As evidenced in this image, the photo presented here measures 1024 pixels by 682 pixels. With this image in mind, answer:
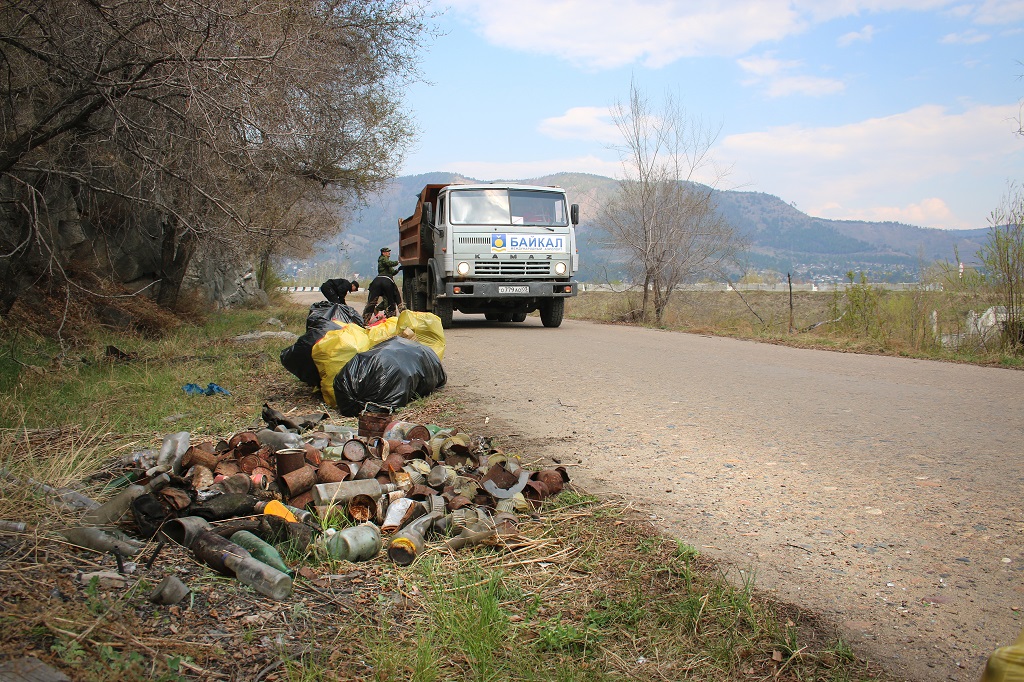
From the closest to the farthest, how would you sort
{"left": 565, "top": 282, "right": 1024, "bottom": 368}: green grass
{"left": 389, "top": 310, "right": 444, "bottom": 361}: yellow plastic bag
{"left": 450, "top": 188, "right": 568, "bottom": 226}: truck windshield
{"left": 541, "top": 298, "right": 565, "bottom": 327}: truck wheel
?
{"left": 389, "top": 310, "right": 444, "bottom": 361}: yellow plastic bag
{"left": 565, "top": 282, "right": 1024, "bottom": 368}: green grass
{"left": 450, "top": 188, "right": 568, "bottom": 226}: truck windshield
{"left": 541, "top": 298, "right": 565, "bottom": 327}: truck wheel

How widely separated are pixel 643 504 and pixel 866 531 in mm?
976

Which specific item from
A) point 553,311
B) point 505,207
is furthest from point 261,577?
point 505,207

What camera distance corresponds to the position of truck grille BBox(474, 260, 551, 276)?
1545cm

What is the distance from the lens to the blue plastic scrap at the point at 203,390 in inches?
271

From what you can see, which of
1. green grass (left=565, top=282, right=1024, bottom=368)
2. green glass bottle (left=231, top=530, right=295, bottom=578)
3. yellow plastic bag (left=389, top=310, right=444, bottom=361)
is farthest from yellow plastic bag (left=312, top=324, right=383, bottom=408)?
green grass (left=565, top=282, right=1024, bottom=368)

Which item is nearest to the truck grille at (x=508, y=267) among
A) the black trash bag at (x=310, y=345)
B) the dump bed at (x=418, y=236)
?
the dump bed at (x=418, y=236)

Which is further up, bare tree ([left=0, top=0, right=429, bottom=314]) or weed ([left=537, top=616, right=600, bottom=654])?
bare tree ([left=0, top=0, right=429, bottom=314])

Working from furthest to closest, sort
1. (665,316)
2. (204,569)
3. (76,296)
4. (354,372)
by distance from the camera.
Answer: (665,316)
(76,296)
(354,372)
(204,569)

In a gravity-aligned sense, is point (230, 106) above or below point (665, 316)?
above

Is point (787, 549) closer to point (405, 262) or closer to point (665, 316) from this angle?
point (665, 316)

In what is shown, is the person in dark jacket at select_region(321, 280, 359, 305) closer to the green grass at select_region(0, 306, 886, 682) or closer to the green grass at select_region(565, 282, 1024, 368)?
the green grass at select_region(0, 306, 886, 682)

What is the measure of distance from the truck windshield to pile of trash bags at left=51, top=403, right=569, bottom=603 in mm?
11441

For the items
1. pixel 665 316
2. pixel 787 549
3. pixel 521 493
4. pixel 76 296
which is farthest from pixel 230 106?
pixel 665 316

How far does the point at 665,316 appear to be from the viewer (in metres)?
17.9
